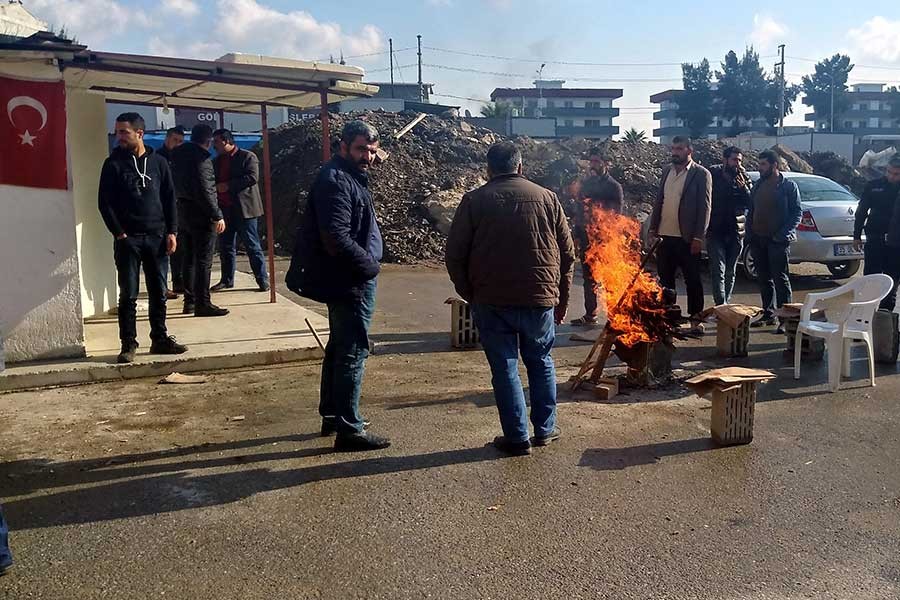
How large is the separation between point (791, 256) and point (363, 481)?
31.6 feet

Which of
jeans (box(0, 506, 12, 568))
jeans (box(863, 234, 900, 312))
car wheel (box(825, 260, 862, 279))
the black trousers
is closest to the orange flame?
the black trousers

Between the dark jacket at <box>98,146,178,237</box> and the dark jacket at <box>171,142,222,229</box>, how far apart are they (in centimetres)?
188

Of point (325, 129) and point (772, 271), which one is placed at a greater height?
point (325, 129)

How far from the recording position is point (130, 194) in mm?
6680

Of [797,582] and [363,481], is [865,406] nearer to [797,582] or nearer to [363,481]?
[797,582]

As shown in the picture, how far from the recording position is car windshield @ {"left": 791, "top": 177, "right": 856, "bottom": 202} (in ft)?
42.6

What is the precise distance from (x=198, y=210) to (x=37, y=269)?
2371 mm

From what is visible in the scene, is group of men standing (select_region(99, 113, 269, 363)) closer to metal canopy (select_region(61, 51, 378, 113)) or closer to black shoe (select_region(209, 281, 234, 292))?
black shoe (select_region(209, 281, 234, 292))

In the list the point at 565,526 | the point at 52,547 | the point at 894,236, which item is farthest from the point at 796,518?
the point at 894,236

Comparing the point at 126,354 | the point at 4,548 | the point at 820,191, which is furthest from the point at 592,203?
the point at 4,548

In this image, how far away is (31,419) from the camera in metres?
5.72

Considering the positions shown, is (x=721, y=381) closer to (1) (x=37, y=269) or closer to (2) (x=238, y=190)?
(1) (x=37, y=269)

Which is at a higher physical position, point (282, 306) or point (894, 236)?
point (894, 236)

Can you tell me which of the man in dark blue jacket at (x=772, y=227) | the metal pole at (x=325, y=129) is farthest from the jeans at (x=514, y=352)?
the man in dark blue jacket at (x=772, y=227)
